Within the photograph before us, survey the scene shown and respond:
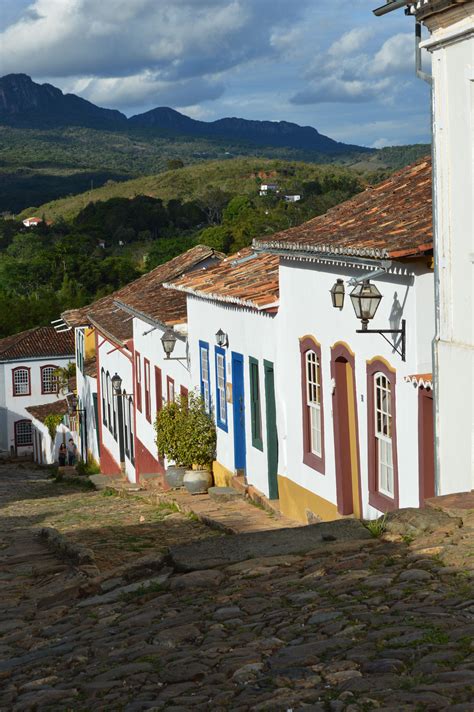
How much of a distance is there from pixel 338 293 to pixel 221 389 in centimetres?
604

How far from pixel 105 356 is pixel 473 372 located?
22.0m

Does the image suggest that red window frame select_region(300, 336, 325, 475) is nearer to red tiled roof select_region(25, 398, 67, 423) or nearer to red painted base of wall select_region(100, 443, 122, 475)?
red painted base of wall select_region(100, 443, 122, 475)

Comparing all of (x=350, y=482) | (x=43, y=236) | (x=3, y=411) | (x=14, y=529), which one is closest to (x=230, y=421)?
(x=14, y=529)

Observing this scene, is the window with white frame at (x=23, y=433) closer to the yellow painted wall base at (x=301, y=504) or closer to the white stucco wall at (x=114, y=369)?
the white stucco wall at (x=114, y=369)

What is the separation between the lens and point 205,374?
63.2ft

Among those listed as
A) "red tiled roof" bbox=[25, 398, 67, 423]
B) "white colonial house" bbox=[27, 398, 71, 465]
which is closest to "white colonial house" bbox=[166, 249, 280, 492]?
"white colonial house" bbox=[27, 398, 71, 465]

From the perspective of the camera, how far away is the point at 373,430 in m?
12.3

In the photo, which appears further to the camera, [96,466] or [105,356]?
[96,466]

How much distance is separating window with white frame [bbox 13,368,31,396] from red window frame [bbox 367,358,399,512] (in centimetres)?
4831

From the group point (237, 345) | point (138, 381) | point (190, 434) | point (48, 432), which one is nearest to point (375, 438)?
point (237, 345)

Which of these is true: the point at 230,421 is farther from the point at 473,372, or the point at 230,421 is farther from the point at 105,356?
the point at 105,356

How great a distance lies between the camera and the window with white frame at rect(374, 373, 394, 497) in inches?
473

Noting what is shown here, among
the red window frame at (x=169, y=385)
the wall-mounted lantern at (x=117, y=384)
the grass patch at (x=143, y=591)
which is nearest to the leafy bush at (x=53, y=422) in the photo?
the wall-mounted lantern at (x=117, y=384)

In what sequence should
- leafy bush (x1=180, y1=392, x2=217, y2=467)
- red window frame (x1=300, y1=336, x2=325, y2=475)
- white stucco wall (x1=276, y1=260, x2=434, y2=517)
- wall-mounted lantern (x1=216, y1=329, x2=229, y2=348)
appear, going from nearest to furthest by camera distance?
white stucco wall (x1=276, y1=260, x2=434, y2=517), red window frame (x1=300, y1=336, x2=325, y2=475), wall-mounted lantern (x1=216, y1=329, x2=229, y2=348), leafy bush (x1=180, y1=392, x2=217, y2=467)
